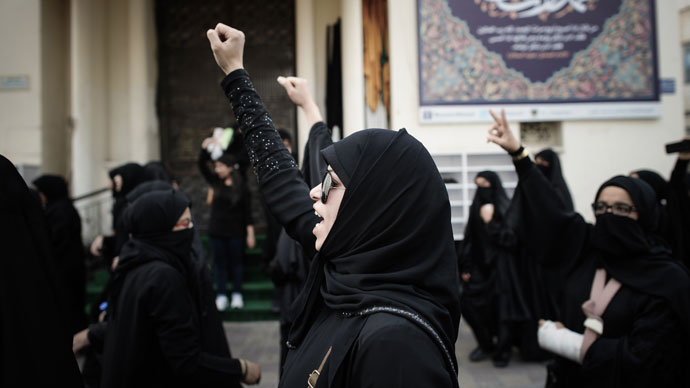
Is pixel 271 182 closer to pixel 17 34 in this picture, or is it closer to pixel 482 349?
pixel 482 349

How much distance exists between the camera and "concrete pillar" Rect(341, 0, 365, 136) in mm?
7672

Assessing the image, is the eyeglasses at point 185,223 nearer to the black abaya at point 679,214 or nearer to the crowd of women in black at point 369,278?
the crowd of women in black at point 369,278

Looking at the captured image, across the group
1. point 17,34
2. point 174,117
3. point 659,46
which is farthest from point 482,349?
point 17,34

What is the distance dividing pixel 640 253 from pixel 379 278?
1.97 m

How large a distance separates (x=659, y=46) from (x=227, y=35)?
7.88 metres

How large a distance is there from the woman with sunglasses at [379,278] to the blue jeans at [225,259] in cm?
530

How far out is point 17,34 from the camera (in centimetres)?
805

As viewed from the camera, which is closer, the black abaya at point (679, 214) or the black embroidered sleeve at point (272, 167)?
the black embroidered sleeve at point (272, 167)

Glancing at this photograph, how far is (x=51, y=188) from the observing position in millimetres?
5891

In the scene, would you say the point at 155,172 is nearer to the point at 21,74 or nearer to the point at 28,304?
the point at 21,74

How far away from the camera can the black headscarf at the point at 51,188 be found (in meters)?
5.88

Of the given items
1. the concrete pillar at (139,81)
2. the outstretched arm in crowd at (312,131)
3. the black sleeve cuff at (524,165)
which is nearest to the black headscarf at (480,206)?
the black sleeve cuff at (524,165)

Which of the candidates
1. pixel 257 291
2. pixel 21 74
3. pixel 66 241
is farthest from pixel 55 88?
pixel 257 291

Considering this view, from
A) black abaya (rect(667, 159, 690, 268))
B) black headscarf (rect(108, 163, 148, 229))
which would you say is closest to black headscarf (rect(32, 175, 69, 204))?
black headscarf (rect(108, 163, 148, 229))
